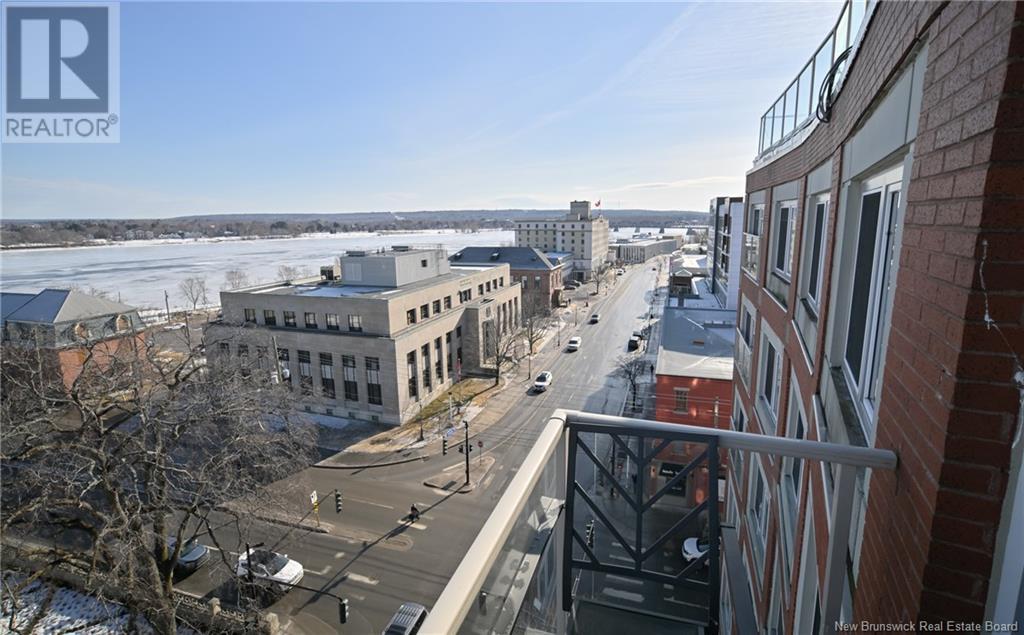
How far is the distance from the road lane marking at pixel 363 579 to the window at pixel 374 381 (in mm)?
11910

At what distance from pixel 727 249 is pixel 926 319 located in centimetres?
4454

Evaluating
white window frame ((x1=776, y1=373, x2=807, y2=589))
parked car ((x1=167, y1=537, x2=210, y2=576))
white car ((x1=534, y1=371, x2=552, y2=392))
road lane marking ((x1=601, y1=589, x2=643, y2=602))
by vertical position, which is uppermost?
white window frame ((x1=776, y1=373, x2=807, y2=589))

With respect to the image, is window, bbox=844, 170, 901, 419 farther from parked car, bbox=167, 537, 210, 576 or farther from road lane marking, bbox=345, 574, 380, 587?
parked car, bbox=167, 537, 210, 576

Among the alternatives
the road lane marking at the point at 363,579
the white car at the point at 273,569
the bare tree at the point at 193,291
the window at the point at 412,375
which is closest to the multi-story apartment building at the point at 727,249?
the window at the point at 412,375

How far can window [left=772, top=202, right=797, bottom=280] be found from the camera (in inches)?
310

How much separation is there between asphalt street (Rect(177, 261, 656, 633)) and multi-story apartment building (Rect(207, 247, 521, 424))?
522 centimetres

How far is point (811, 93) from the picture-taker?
5.83 metres

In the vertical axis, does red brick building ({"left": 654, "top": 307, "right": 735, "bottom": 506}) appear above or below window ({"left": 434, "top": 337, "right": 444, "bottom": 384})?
above

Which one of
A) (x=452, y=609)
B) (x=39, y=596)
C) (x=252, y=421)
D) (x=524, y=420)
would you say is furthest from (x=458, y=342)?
(x=452, y=609)

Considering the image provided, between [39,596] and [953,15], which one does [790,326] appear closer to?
[953,15]

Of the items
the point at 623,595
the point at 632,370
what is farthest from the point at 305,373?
the point at 623,595

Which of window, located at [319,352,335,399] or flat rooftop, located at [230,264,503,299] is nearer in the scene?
window, located at [319,352,335,399]

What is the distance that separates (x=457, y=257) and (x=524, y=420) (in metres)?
38.6

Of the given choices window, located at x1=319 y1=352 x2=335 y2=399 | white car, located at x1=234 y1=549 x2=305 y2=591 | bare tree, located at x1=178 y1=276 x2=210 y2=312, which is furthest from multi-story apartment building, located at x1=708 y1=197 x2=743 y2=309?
bare tree, located at x1=178 y1=276 x2=210 y2=312
